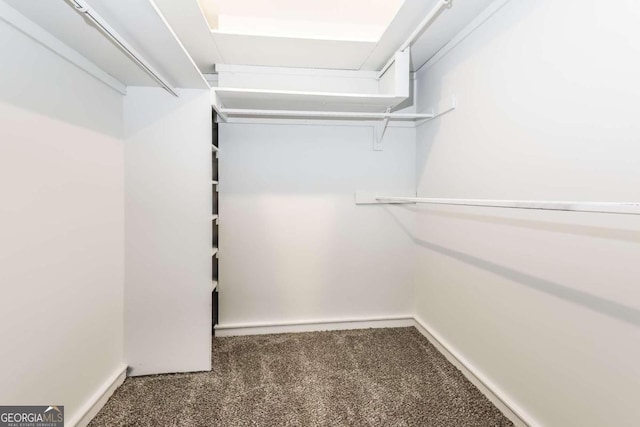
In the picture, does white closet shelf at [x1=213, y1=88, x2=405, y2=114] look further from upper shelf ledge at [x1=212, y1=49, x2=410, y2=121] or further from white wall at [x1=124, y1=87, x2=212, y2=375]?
white wall at [x1=124, y1=87, x2=212, y2=375]

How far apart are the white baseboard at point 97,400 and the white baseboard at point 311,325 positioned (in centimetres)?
75

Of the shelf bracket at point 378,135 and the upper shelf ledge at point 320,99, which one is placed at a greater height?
the upper shelf ledge at point 320,99

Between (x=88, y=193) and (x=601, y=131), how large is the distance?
7.33ft

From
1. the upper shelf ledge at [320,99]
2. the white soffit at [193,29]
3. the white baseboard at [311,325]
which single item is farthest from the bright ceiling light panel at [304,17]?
the white baseboard at [311,325]

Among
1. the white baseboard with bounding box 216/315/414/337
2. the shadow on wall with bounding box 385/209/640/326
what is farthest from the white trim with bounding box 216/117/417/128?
the white baseboard with bounding box 216/315/414/337

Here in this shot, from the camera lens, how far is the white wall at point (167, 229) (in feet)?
6.24

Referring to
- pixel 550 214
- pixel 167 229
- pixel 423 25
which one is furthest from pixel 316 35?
pixel 550 214

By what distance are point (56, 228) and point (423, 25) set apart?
1.99 m

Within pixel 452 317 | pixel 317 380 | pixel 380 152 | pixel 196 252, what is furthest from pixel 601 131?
pixel 196 252

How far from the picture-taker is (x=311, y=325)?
2602 millimetres

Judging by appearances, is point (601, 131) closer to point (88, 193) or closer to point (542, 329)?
point (542, 329)

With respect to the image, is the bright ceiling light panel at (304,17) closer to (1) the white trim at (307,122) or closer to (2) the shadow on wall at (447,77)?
(2) the shadow on wall at (447,77)

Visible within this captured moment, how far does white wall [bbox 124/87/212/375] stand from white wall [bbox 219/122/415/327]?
53cm

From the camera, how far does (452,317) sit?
7.02 feet
